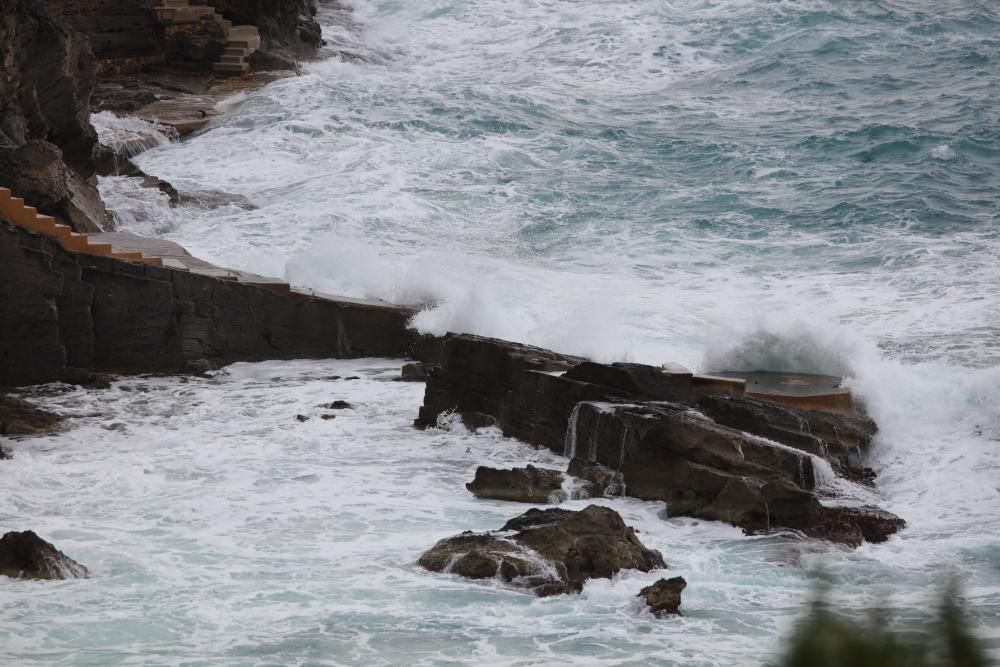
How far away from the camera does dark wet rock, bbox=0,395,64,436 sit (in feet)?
37.2

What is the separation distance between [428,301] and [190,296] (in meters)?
2.78

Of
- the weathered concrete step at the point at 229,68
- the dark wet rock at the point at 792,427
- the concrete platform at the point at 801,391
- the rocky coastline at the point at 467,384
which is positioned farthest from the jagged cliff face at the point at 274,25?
the dark wet rock at the point at 792,427

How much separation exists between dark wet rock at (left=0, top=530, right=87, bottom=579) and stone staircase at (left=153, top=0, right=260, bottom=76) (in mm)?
22641

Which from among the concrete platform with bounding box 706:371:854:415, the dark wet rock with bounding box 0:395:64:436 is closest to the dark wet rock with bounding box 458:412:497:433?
the concrete platform with bounding box 706:371:854:415

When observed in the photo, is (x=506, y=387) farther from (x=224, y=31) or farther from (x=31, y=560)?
(x=224, y=31)

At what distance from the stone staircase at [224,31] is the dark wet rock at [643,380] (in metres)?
20.5

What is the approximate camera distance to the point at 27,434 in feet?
37.2

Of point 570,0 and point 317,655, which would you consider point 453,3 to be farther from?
point 317,655

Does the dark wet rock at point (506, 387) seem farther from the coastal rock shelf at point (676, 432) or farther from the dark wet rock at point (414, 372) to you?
the dark wet rock at point (414, 372)

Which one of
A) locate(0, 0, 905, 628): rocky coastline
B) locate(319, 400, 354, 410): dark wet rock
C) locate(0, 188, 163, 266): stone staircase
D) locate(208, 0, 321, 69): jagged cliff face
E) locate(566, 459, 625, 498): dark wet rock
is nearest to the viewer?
locate(0, 0, 905, 628): rocky coastline

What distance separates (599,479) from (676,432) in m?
0.71

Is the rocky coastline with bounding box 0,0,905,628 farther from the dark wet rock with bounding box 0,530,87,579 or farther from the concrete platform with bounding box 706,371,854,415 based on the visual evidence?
the concrete platform with bounding box 706,371,854,415

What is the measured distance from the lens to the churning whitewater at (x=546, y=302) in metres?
7.85

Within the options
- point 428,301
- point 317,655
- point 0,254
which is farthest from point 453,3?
point 317,655
